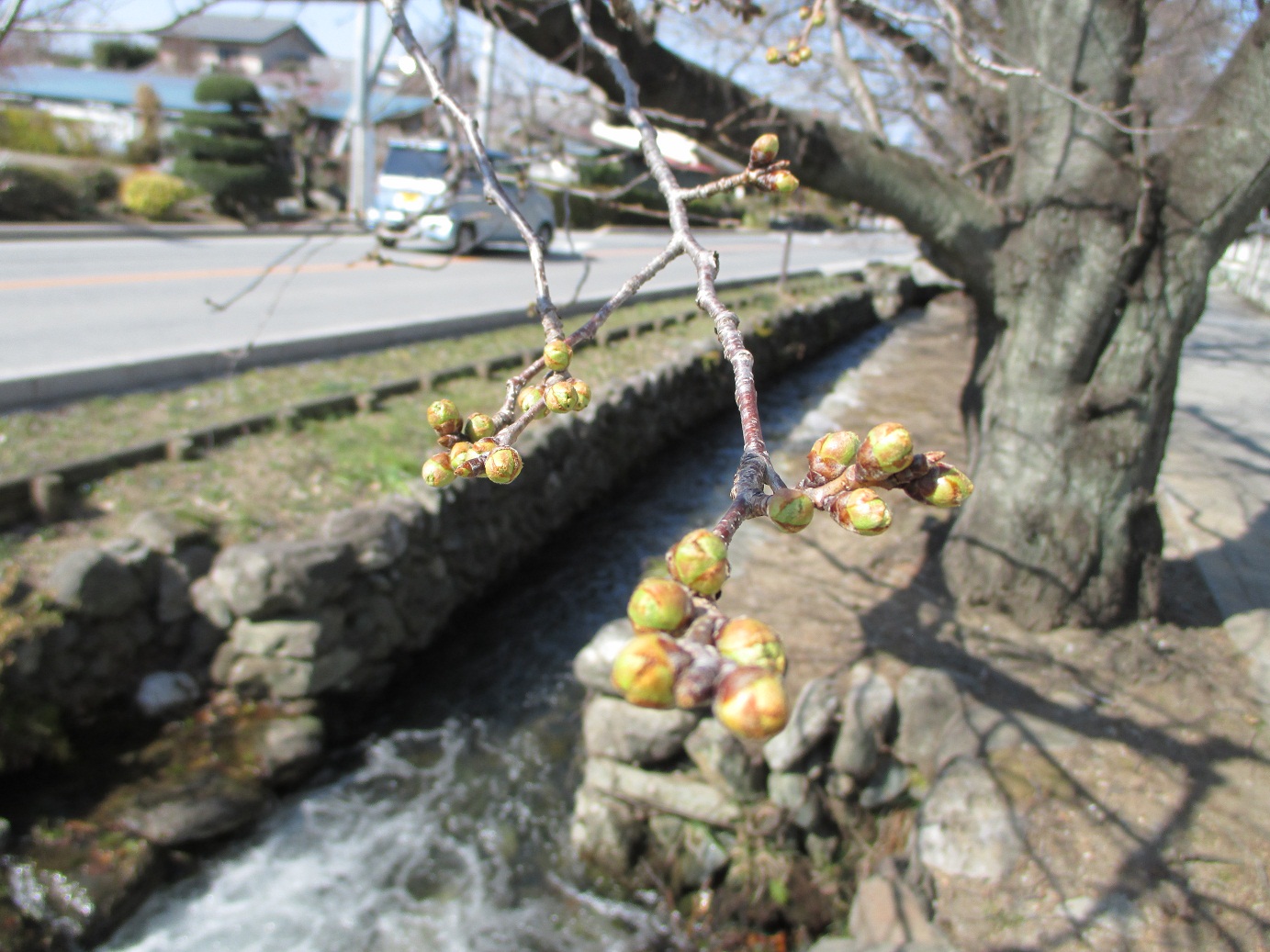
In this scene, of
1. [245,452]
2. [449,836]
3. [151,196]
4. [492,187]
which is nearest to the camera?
[492,187]

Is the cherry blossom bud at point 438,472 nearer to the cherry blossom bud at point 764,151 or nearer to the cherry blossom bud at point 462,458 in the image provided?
the cherry blossom bud at point 462,458

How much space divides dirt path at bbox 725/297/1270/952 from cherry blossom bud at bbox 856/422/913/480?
10.3ft

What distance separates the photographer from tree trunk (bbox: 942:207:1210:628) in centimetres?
461

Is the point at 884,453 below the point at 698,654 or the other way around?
the other way around

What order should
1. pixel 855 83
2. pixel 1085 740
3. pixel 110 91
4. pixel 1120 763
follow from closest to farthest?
pixel 1120 763, pixel 1085 740, pixel 855 83, pixel 110 91

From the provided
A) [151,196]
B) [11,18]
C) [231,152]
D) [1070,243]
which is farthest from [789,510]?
[231,152]

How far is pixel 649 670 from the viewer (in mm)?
826

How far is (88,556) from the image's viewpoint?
4.89 meters

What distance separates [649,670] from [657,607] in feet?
0.19

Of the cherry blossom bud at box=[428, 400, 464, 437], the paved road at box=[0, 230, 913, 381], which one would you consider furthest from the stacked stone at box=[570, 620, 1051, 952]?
the cherry blossom bud at box=[428, 400, 464, 437]

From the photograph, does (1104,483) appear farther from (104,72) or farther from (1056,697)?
(104,72)

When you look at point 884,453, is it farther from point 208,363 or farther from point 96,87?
point 96,87

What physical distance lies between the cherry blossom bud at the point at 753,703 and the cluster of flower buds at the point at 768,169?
84cm

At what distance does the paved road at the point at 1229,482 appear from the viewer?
5.44 m
